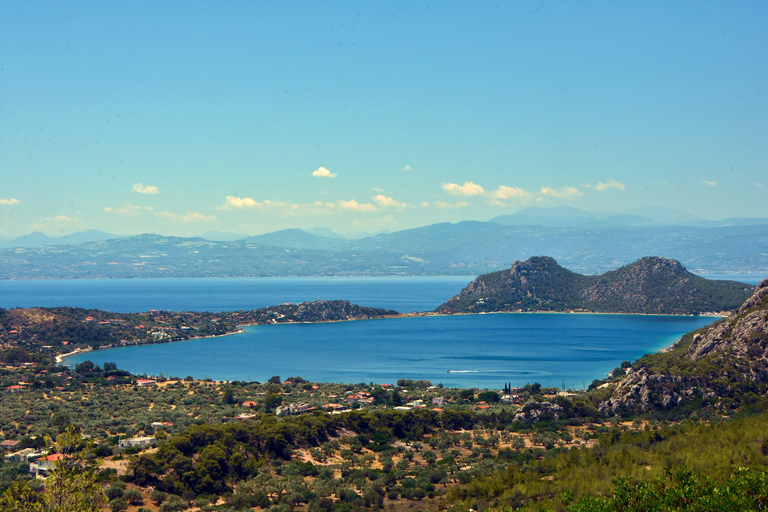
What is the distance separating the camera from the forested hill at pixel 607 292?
163 meters

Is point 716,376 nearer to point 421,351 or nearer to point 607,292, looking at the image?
point 421,351

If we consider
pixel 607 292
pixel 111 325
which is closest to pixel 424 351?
pixel 111 325

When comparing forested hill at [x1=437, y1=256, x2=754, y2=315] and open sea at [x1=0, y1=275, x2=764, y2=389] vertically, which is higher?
forested hill at [x1=437, y1=256, x2=754, y2=315]

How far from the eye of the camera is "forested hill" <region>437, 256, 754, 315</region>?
16338 centimetres

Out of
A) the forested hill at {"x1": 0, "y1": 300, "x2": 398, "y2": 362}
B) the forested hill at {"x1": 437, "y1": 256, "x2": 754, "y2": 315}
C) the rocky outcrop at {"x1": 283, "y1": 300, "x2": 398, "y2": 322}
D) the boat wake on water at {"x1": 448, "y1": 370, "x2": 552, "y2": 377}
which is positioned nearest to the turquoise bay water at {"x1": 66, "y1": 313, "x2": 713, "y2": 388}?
the boat wake on water at {"x1": 448, "y1": 370, "x2": 552, "y2": 377}

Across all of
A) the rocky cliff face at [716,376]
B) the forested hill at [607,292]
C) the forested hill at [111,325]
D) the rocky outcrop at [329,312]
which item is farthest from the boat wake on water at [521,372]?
the forested hill at [607,292]

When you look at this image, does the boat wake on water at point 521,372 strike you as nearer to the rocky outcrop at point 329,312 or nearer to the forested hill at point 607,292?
the rocky outcrop at point 329,312

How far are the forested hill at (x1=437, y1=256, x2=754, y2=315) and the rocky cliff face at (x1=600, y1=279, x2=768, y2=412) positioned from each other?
106868 mm

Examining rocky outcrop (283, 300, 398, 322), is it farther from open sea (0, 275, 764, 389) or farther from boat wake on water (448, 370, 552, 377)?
boat wake on water (448, 370, 552, 377)

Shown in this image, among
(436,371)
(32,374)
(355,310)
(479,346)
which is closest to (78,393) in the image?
(32,374)

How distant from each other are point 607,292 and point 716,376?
443 feet

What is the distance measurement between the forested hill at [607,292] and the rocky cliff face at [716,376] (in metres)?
107

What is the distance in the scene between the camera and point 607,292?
18200 cm

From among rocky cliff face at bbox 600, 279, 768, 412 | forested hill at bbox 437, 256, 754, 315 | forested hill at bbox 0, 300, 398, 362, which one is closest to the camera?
rocky cliff face at bbox 600, 279, 768, 412
